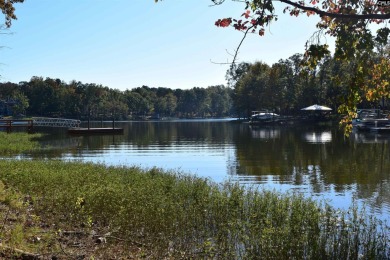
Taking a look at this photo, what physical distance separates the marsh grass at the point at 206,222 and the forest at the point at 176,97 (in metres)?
34.3

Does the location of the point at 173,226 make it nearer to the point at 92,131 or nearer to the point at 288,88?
the point at 92,131

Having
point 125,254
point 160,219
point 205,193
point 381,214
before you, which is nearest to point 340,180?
point 381,214

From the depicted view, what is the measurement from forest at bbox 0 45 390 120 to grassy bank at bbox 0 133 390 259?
34.8m

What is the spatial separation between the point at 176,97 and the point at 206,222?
618 ft

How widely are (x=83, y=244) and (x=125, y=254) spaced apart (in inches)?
39.0

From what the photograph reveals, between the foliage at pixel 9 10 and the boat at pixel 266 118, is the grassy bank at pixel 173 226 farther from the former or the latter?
the boat at pixel 266 118

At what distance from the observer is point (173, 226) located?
9.84 m

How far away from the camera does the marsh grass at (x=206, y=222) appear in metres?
8.16

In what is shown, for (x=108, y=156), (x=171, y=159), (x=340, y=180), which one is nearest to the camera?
(x=340, y=180)

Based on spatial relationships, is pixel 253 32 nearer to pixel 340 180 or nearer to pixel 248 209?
pixel 248 209

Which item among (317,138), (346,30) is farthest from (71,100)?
(346,30)

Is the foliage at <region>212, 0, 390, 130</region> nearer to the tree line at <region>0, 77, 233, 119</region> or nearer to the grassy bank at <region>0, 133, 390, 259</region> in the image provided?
the grassy bank at <region>0, 133, 390, 259</region>

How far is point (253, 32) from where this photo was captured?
258 inches

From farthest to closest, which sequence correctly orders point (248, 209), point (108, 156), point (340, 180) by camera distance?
point (108, 156)
point (340, 180)
point (248, 209)
